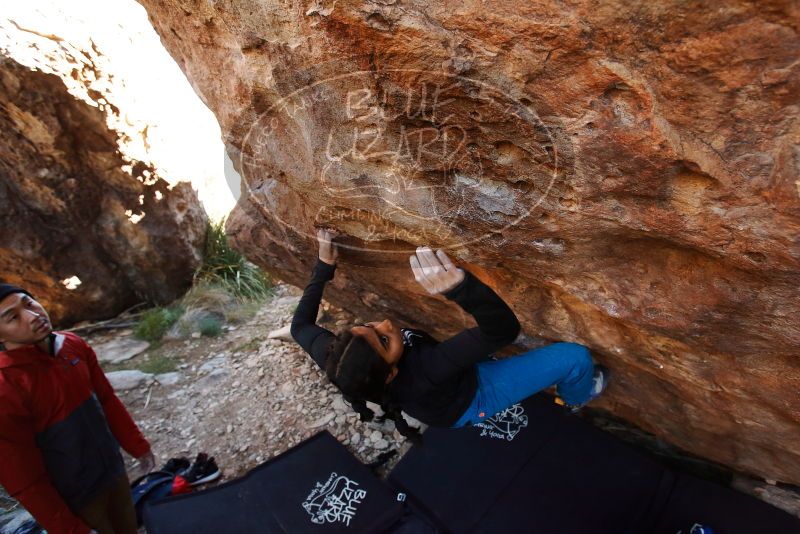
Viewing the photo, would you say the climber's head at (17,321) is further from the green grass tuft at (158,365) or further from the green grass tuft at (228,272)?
the green grass tuft at (228,272)

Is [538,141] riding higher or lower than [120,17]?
lower

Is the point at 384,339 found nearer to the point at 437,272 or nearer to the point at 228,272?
the point at 437,272

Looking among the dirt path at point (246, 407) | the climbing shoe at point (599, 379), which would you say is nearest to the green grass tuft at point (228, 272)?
the dirt path at point (246, 407)

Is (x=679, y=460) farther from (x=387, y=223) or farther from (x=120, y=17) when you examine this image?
(x=120, y=17)

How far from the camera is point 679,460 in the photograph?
9.31 feet

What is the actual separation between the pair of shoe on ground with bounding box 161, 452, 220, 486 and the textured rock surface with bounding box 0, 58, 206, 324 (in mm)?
2990

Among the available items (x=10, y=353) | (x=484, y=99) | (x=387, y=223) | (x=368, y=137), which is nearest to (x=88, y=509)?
(x=10, y=353)

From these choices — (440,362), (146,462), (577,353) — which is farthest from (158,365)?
Answer: (577,353)

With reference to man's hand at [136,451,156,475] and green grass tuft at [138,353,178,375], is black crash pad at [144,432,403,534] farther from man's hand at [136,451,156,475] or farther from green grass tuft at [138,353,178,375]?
green grass tuft at [138,353,178,375]

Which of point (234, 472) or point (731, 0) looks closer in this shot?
point (731, 0)

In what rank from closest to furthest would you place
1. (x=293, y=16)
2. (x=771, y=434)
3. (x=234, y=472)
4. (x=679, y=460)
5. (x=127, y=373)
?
1. (x=293, y=16)
2. (x=771, y=434)
3. (x=679, y=460)
4. (x=234, y=472)
5. (x=127, y=373)

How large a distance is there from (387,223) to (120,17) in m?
4.53

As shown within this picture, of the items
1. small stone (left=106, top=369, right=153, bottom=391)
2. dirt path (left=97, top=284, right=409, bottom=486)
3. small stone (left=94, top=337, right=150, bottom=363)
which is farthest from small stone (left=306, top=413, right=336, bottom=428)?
small stone (left=94, top=337, right=150, bottom=363)

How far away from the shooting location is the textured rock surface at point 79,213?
4254 mm
